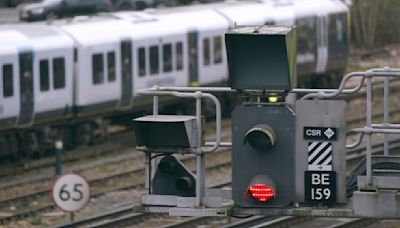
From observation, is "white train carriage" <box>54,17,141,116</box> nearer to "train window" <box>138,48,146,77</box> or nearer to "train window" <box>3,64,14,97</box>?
"train window" <box>138,48,146,77</box>

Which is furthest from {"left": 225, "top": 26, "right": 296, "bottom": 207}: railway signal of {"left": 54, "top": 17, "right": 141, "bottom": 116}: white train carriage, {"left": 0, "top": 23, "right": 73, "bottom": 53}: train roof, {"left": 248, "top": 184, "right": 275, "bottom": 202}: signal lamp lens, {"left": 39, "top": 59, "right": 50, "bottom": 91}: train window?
{"left": 54, "top": 17, "right": 141, "bottom": 116}: white train carriage

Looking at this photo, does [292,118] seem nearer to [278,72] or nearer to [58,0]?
[278,72]

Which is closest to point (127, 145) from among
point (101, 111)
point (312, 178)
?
point (101, 111)

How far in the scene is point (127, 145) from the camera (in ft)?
86.0

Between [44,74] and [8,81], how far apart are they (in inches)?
40.8

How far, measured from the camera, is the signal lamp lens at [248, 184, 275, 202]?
9.86m

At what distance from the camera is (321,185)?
9953 millimetres

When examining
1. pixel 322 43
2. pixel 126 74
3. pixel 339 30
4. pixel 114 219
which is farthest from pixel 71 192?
pixel 339 30

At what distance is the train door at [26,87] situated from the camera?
23.2 meters

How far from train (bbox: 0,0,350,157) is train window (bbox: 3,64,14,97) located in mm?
17

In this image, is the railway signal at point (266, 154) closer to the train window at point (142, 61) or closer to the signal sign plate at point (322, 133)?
the signal sign plate at point (322, 133)

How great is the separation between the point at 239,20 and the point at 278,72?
65.3 ft

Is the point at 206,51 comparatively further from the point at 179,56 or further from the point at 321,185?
the point at 321,185

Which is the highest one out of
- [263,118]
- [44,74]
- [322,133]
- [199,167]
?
[263,118]
